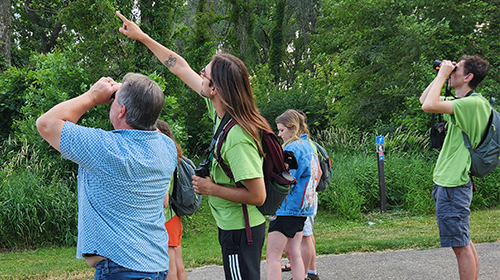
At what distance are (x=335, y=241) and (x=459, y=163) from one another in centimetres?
369

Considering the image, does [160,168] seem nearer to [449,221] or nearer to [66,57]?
[449,221]

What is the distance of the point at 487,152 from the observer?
3.70 metres

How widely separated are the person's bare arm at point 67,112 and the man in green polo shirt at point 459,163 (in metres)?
2.74

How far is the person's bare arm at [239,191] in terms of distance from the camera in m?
2.53

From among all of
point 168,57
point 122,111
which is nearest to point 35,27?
point 168,57

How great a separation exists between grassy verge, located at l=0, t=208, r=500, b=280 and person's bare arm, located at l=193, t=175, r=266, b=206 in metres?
3.52

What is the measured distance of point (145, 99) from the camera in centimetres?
221

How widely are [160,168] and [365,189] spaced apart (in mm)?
8518

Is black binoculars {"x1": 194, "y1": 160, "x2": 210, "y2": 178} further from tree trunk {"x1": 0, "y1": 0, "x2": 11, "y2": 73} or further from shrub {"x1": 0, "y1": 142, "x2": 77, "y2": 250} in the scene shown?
tree trunk {"x1": 0, "y1": 0, "x2": 11, "y2": 73}

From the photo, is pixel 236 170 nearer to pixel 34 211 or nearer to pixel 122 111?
pixel 122 111

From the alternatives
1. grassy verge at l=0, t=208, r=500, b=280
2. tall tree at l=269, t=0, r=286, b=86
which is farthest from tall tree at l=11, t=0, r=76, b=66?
grassy verge at l=0, t=208, r=500, b=280

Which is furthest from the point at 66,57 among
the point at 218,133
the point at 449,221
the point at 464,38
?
the point at 464,38

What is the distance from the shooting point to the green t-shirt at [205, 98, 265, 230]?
2.49 metres

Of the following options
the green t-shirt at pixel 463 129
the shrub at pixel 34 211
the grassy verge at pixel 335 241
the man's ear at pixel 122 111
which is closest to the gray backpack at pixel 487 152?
the green t-shirt at pixel 463 129
